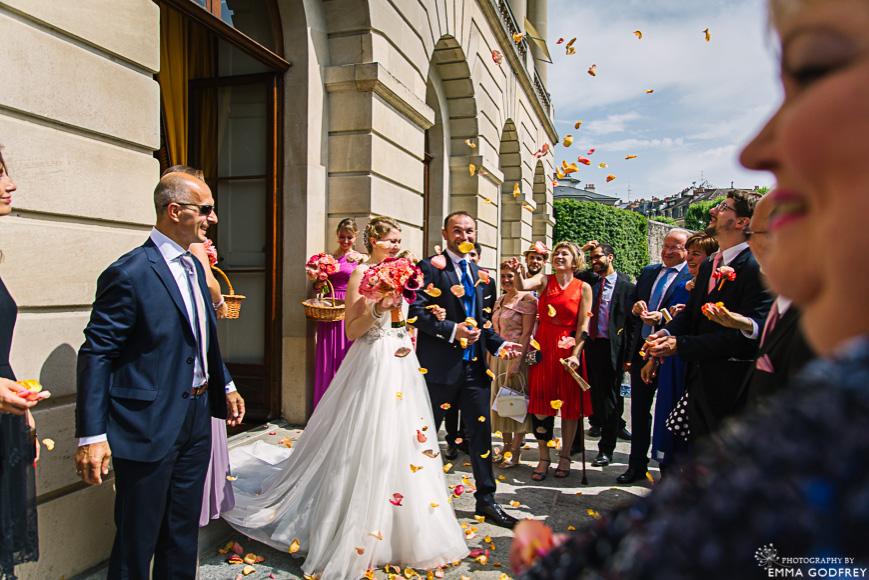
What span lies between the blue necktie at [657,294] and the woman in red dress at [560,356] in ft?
1.97

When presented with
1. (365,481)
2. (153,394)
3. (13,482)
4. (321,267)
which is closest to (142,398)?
(153,394)

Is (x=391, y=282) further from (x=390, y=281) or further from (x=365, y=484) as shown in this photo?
(x=365, y=484)

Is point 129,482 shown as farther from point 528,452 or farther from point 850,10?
point 528,452

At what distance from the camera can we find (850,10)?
1.72ft

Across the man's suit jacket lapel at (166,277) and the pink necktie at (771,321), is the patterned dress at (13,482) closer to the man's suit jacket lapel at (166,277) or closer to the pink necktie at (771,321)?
the man's suit jacket lapel at (166,277)

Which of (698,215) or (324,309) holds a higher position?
(698,215)

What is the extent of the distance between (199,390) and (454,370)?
191cm

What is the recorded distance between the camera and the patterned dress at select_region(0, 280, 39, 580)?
2.08 metres

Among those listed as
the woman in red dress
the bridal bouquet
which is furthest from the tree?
the bridal bouquet

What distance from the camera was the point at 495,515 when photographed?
3947mm

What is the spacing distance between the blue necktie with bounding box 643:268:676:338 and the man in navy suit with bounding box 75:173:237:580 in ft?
13.8

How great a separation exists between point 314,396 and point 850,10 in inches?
221

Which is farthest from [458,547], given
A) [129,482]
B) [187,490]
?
[129,482]

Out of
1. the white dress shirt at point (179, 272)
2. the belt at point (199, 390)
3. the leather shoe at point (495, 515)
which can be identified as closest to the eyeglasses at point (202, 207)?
the white dress shirt at point (179, 272)
